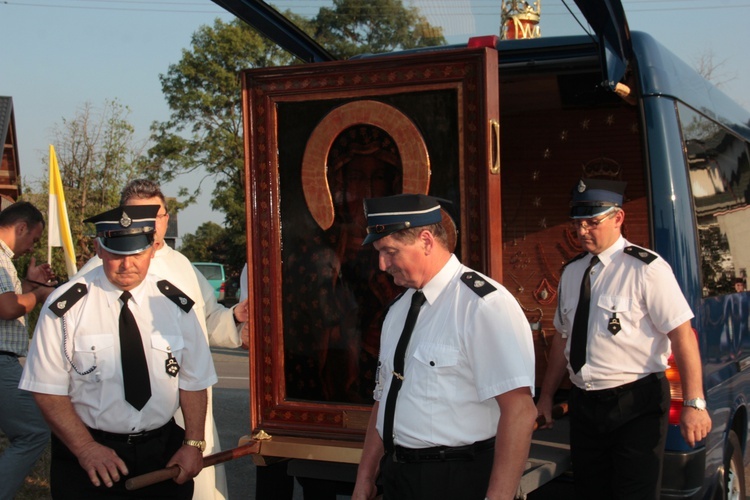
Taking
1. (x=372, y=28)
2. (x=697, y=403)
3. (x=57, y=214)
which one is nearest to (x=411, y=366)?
(x=697, y=403)

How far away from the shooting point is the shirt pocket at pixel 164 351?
3486mm

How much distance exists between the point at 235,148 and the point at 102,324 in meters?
30.4

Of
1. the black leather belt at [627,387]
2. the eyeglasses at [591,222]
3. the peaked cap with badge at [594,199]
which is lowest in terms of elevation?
the black leather belt at [627,387]

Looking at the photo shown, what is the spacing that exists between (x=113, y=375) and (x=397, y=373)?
1.18m

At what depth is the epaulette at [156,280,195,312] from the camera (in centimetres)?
360

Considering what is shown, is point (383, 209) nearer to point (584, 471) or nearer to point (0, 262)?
point (584, 471)

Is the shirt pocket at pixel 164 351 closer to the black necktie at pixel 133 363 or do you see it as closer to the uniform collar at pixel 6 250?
the black necktie at pixel 133 363

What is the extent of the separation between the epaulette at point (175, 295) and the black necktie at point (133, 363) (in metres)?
0.19

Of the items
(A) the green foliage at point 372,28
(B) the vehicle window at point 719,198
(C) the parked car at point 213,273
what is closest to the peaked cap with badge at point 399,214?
(B) the vehicle window at point 719,198

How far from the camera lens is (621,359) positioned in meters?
3.97

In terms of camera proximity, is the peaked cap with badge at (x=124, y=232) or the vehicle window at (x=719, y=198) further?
the vehicle window at (x=719, y=198)

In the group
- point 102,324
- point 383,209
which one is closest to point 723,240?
point 383,209

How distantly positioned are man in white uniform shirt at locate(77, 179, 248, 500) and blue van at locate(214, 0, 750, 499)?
24 cm

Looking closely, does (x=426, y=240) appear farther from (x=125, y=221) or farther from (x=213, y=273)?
(x=213, y=273)
